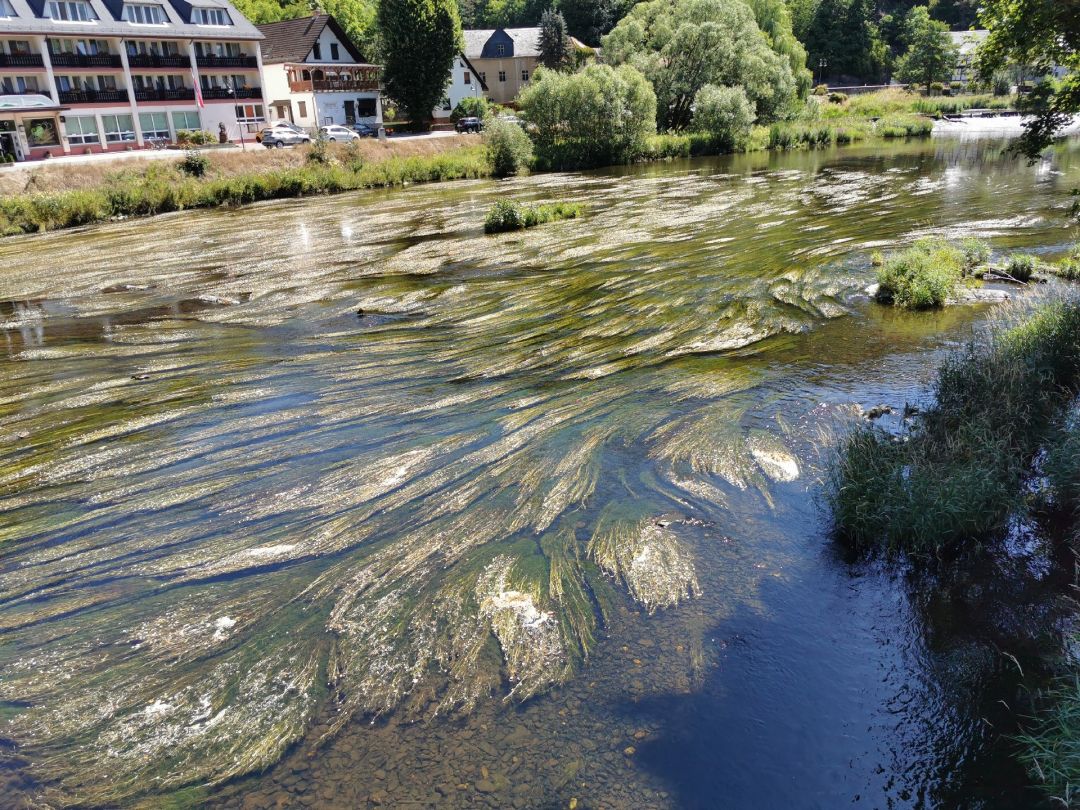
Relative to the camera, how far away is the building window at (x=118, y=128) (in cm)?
4919

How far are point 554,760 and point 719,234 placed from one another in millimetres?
22060

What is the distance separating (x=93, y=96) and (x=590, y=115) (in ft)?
108

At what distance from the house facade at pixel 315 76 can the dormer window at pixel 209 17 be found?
6890mm

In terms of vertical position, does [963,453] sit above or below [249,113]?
below

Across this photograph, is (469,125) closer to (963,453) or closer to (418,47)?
(418,47)

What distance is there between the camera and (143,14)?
51.1 metres

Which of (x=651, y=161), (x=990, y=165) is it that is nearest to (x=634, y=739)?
(x=990, y=165)

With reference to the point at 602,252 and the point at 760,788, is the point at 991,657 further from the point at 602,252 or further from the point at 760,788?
the point at 602,252

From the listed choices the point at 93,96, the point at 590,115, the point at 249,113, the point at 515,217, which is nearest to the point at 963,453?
the point at 515,217

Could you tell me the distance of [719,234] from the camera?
82.2ft

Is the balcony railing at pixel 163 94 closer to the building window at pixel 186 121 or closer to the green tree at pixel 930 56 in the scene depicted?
the building window at pixel 186 121

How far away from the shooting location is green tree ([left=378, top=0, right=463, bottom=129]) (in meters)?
60.2

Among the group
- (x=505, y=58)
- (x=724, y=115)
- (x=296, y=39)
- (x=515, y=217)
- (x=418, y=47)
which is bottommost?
(x=515, y=217)

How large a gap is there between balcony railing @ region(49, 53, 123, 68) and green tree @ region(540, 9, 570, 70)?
46.4 meters
